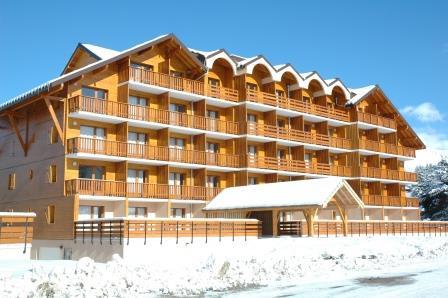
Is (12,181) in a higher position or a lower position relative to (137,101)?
lower

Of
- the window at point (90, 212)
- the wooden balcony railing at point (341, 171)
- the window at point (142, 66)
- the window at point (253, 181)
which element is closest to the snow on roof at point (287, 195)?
the window at point (253, 181)

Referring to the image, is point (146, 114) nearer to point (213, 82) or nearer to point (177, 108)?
point (177, 108)

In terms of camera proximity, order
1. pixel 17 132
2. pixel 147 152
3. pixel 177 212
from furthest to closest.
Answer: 1. pixel 177 212
2. pixel 17 132
3. pixel 147 152

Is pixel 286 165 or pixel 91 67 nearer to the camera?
pixel 91 67

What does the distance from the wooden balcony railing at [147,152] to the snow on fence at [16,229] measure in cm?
459

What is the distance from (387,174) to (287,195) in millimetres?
22774

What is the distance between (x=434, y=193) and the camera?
6619 cm

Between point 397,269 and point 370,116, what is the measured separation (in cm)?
3176

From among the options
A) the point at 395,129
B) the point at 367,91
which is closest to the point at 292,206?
the point at 367,91

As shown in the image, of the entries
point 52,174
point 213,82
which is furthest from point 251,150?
point 52,174

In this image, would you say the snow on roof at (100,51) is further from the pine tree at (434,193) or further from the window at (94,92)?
A: the pine tree at (434,193)

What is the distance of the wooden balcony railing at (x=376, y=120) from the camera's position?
5144 centimetres

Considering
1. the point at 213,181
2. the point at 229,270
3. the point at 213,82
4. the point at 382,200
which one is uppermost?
the point at 213,82

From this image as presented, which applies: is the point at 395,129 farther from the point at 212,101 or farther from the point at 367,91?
the point at 212,101
